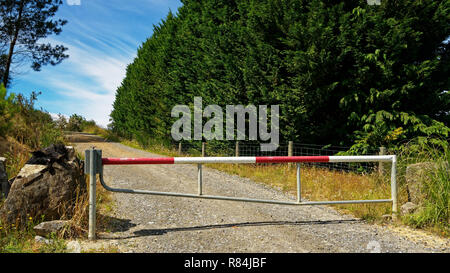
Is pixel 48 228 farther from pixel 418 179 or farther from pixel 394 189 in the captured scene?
pixel 418 179

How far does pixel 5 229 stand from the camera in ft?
14.2

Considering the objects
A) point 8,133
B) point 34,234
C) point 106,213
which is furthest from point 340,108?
point 8,133

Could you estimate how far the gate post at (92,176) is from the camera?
439cm

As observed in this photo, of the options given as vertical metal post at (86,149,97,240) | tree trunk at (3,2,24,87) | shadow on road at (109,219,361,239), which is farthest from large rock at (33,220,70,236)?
tree trunk at (3,2,24,87)

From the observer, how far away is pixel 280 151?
1124 centimetres

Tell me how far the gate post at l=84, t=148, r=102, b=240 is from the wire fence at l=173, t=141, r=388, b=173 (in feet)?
21.2

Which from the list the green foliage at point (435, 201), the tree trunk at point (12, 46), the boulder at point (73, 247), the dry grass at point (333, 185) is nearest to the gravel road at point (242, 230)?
the boulder at point (73, 247)

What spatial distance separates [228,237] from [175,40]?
16.1m

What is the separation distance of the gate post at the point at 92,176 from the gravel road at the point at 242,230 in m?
0.24

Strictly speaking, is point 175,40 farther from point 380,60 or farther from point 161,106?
point 380,60

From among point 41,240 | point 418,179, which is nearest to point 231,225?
point 41,240

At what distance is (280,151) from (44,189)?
8.23 m

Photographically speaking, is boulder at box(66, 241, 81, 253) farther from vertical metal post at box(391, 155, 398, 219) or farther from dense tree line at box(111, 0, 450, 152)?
dense tree line at box(111, 0, 450, 152)

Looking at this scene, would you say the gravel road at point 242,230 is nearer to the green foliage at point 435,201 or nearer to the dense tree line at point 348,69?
the green foliage at point 435,201
